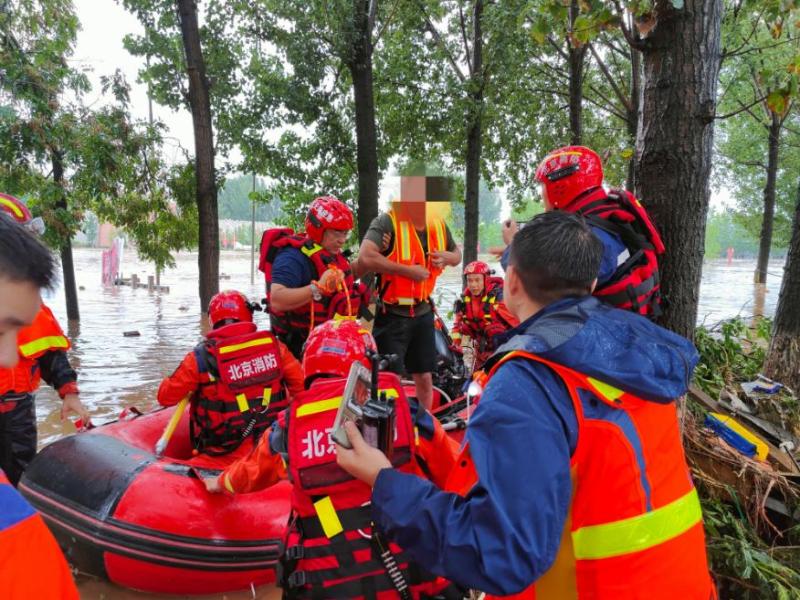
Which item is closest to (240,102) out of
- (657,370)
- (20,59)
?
(20,59)

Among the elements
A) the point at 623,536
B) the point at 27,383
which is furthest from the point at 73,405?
the point at 623,536

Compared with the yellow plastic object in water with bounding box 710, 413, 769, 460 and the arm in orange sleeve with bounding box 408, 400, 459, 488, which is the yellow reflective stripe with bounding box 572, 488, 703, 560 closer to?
the arm in orange sleeve with bounding box 408, 400, 459, 488

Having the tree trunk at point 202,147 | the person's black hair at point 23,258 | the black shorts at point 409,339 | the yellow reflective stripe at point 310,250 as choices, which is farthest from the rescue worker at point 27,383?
the tree trunk at point 202,147

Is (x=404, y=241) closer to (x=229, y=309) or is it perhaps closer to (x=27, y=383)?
(x=229, y=309)

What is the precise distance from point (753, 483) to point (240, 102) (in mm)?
10458

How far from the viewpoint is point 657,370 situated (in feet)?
3.97

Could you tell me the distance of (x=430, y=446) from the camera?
2.12m

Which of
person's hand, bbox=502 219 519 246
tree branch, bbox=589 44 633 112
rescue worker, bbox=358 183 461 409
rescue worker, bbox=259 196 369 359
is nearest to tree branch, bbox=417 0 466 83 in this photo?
tree branch, bbox=589 44 633 112

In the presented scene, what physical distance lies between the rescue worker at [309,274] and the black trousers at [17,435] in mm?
1444

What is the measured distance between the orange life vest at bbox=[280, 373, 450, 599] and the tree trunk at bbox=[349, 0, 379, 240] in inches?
288

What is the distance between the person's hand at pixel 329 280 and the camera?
3.54 m

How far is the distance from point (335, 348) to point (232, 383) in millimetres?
1513

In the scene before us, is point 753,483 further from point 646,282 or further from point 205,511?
point 205,511

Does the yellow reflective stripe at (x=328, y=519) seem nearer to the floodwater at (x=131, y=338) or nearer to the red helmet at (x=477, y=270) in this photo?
the floodwater at (x=131, y=338)
